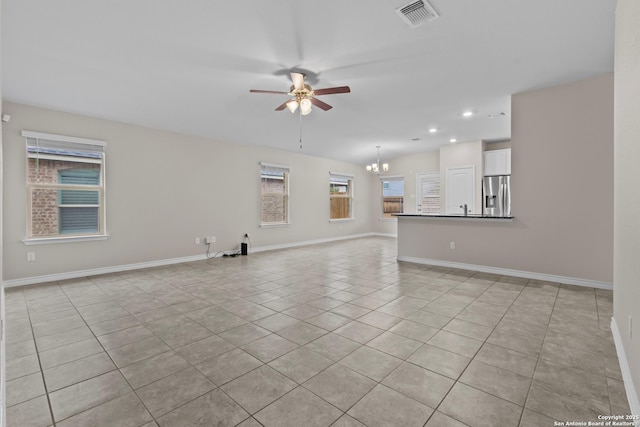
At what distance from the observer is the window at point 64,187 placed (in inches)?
169

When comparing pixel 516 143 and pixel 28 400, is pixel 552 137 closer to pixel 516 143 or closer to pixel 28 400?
pixel 516 143

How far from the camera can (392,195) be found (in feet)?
32.7

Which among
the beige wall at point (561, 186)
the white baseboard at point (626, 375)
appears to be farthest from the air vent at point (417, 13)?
the white baseboard at point (626, 375)

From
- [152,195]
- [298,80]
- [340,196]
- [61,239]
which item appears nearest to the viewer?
[298,80]

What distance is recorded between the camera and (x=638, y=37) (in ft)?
5.08

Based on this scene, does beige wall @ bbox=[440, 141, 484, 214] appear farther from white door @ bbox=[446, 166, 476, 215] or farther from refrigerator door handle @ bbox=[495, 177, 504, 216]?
refrigerator door handle @ bbox=[495, 177, 504, 216]

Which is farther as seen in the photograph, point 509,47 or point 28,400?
point 509,47

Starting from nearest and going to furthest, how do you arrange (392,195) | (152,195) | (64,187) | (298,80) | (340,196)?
(298,80) < (64,187) < (152,195) < (340,196) < (392,195)

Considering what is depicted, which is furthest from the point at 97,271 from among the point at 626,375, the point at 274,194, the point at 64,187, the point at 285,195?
the point at 626,375

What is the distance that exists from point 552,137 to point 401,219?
2.69m

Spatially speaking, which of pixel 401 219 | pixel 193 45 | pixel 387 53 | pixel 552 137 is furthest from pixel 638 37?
pixel 401 219

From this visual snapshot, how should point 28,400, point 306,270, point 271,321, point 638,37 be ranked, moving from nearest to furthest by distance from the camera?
point 638,37 < point 28,400 < point 271,321 < point 306,270

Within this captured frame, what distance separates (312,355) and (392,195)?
8.36 m

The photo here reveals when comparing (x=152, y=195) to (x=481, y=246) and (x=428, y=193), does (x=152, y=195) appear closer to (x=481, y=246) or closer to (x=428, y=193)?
(x=481, y=246)
